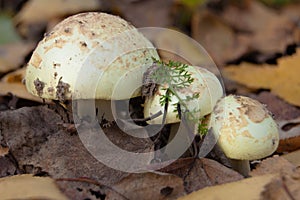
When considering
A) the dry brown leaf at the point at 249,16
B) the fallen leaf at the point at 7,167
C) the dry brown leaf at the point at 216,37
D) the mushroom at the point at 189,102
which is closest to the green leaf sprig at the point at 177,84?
the mushroom at the point at 189,102

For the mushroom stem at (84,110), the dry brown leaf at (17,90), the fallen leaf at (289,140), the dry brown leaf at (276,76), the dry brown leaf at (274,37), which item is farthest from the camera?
the dry brown leaf at (274,37)

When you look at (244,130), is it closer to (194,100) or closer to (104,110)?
(194,100)

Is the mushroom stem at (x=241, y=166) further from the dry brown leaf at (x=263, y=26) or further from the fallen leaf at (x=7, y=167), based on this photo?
the dry brown leaf at (x=263, y=26)

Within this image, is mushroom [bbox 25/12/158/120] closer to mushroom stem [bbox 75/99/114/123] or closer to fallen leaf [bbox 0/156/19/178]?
mushroom stem [bbox 75/99/114/123]

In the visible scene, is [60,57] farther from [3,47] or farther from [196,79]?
[3,47]

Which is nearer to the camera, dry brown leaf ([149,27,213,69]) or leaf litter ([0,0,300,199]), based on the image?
leaf litter ([0,0,300,199])

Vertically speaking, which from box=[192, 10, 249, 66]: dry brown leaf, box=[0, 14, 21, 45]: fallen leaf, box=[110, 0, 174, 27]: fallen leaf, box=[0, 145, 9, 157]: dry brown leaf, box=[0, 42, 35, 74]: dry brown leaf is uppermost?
box=[0, 145, 9, 157]: dry brown leaf

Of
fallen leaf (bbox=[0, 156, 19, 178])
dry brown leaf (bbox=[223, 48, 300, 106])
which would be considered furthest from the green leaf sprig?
dry brown leaf (bbox=[223, 48, 300, 106])
